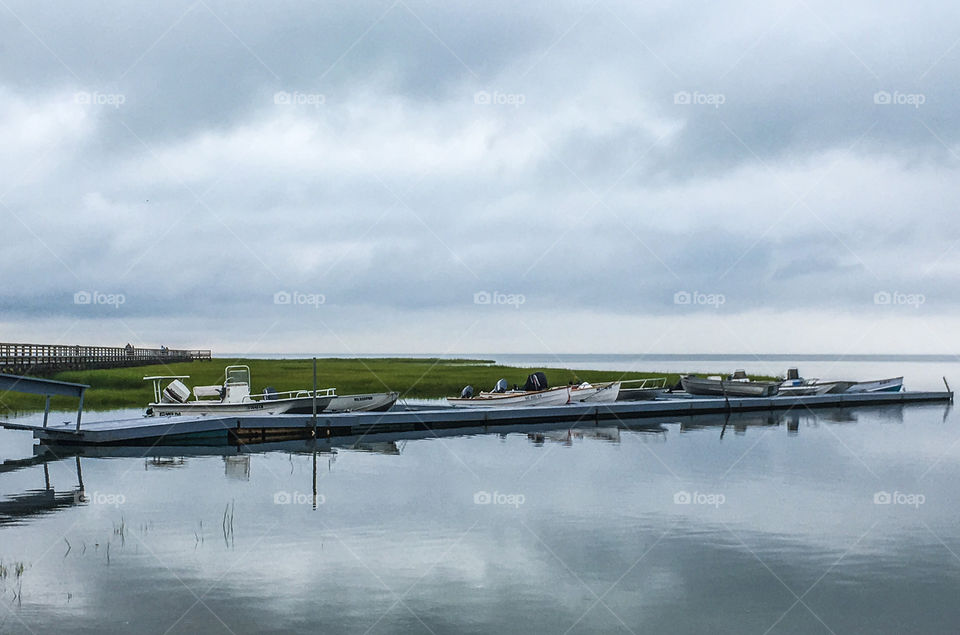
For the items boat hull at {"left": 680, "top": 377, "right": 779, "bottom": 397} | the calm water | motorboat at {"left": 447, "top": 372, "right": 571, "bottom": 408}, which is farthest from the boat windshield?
boat hull at {"left": 680, "top": 377, "right": 779, "bottom": 397}

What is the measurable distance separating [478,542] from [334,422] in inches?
759

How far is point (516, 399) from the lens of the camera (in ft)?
139

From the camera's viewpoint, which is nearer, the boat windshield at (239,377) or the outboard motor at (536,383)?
the boat windshield at (239,377)

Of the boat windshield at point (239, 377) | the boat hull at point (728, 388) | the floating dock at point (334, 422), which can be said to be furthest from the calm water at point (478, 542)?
the boat hull at point (728, 388)

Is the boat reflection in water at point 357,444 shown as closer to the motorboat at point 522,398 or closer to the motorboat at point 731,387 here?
the motorboat at point 731,387

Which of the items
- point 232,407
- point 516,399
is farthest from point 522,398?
point 232,407

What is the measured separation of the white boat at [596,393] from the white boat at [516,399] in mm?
1122

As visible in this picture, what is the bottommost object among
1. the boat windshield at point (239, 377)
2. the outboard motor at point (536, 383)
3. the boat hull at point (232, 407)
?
the boat hull at point (232, 407)

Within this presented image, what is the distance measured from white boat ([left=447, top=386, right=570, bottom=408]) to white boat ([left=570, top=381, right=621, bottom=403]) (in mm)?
1122

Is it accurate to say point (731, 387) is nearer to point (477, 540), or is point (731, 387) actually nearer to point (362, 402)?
point (362, 402)

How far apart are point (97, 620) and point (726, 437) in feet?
95.6

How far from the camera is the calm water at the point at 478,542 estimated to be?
1173 centimetres

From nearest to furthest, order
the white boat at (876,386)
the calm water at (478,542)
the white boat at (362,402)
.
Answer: the calm water at (478,542), the white boat at (362,402), the white boat at (876,386)

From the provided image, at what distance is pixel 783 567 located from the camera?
46.9 ft
